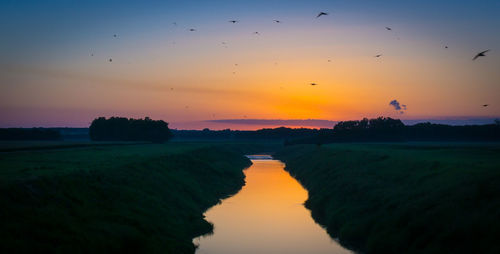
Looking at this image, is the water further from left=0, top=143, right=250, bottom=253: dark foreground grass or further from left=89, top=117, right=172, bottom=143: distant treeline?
left=89, top=117, right=172, bottom=143: distant treeline

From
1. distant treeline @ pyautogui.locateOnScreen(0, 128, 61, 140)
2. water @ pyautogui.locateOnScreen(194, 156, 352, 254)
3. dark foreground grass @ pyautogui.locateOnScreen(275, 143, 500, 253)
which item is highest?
distant treeline @ pyautogui.locateOnScreen(0, 128, 61, 140)

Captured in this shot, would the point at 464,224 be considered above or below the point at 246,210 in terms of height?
above

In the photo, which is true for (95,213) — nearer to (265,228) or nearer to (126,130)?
(265,228)

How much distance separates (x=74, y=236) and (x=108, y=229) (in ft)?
7.97

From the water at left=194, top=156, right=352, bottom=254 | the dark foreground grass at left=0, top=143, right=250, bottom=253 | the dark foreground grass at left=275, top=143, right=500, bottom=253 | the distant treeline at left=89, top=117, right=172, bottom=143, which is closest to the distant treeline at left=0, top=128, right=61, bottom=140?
the distant treeline at left=89, top=117, right=172, bottom=143

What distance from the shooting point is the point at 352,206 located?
30.6 m

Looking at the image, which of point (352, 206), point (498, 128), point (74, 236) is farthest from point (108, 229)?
point (498, 128)

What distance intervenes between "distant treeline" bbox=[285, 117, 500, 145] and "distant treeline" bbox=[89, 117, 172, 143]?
55003 millimetres

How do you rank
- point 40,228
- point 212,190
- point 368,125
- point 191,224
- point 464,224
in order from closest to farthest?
point 40,228 < point 464,224 < point 191,224 < point 212,190 < point 368,125

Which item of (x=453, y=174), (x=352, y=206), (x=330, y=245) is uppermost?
(x=453, y=174)

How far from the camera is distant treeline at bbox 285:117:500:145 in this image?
146 m

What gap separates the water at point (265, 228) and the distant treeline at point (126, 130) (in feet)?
354

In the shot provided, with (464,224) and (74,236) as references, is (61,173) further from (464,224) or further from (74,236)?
(464,224)

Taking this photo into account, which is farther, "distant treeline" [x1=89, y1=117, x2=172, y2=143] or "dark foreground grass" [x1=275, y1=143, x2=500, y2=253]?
"distant treeline" [x1=89, y1=117, x2=172, y2=143]
